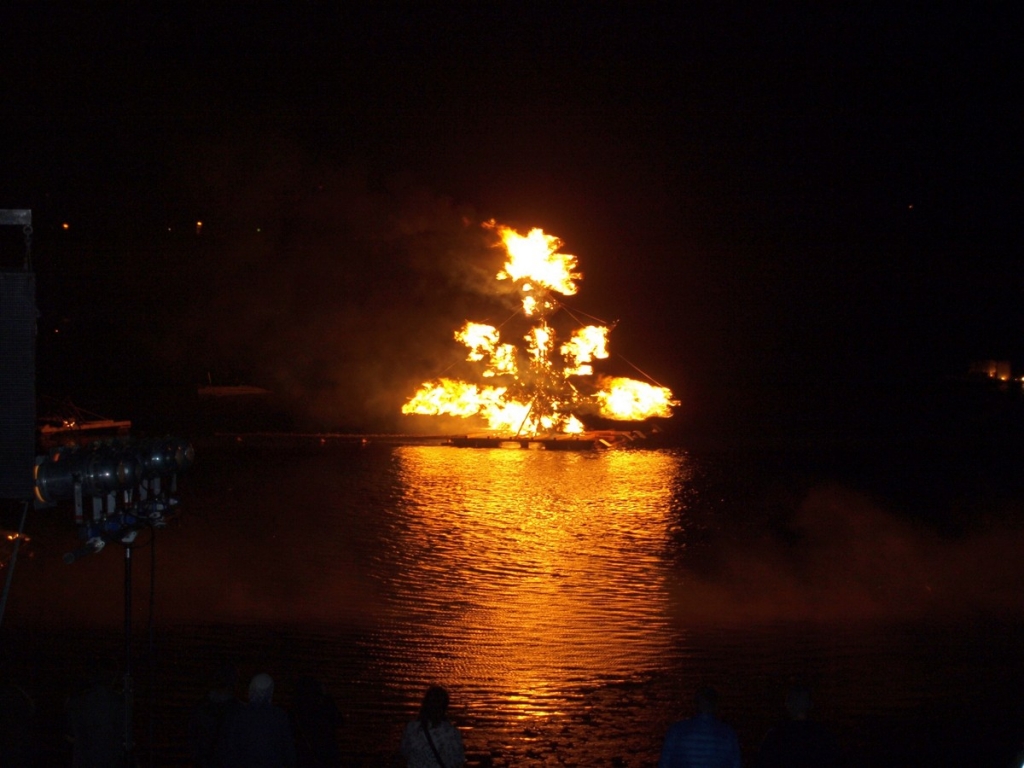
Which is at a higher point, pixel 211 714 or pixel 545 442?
pixel 545 442

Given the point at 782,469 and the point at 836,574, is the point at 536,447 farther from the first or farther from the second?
the point at 836,574

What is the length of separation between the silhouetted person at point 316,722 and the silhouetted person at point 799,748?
6.91 ft

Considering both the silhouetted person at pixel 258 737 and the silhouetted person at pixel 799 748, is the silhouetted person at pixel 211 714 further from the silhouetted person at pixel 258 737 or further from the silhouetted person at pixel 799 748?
the silhouetted person at pixel 799 748

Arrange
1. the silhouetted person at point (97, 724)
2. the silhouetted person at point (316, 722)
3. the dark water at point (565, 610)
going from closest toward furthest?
the silhouetted person at point (97, 724) < the silhouetted person at point (316, 722) < the dark water at point (565, 610)

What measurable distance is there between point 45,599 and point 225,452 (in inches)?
474

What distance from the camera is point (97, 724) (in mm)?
4738

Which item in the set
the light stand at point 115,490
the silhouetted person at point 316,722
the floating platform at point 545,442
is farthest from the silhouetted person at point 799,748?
the floating platform at point 545,442

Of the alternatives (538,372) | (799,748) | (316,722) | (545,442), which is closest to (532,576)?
(316,722)

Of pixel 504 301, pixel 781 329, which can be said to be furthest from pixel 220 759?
pixel 781 329

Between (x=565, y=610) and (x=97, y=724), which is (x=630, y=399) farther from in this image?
(x=97, y=724)

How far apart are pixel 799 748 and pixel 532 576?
24.2ft

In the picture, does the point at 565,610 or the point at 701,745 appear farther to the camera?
Result: the point at 565,610

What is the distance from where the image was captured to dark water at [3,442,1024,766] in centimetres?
715

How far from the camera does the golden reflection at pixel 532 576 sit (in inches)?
329
